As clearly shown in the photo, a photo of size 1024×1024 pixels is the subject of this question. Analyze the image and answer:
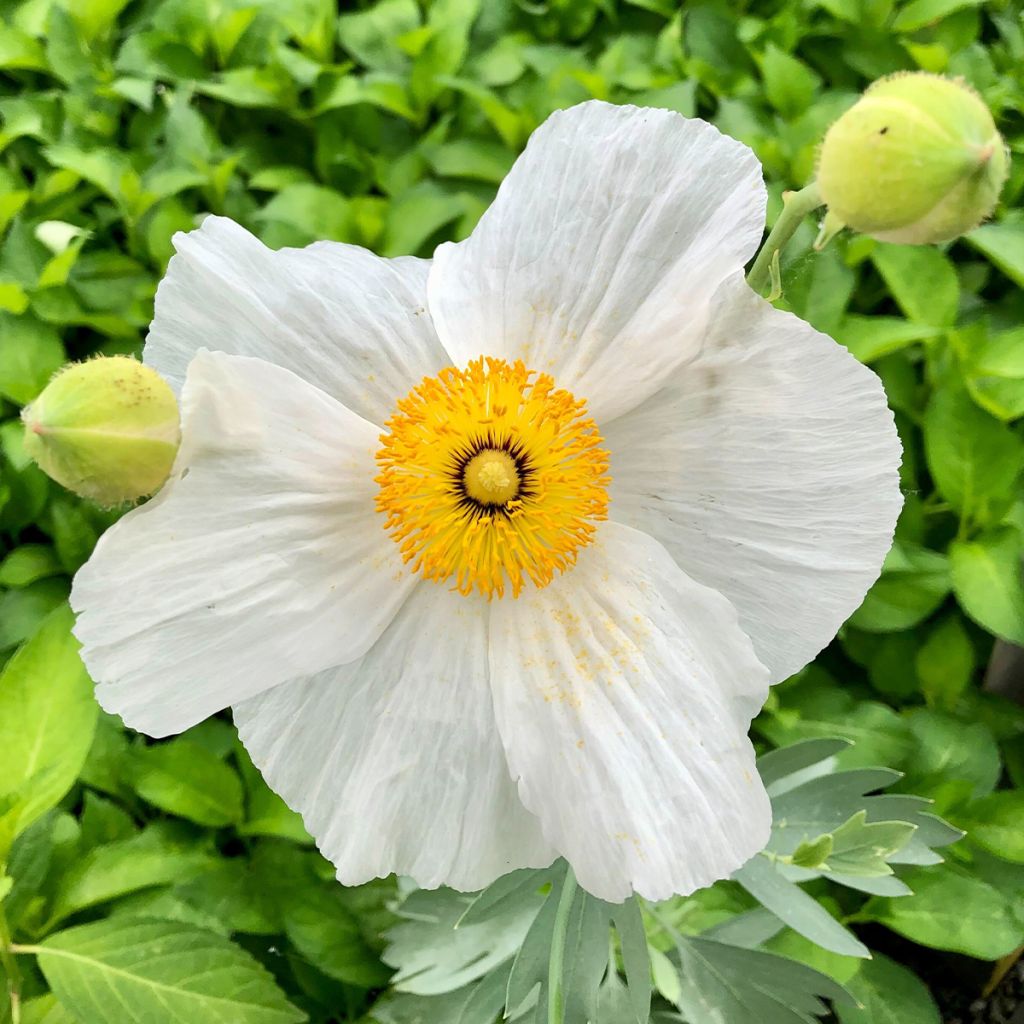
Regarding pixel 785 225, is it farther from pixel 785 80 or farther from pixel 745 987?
pixel 785 80

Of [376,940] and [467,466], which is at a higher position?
[467,466]

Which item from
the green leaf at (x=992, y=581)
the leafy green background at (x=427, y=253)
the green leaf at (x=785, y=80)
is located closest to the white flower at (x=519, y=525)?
the leafy green background at (x=427, y=253)

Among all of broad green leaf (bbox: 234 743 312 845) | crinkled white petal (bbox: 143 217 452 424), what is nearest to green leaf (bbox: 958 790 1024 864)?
broad green leaf (bbox: 234 743 312 845)

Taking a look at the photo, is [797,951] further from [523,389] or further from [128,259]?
[128,259]

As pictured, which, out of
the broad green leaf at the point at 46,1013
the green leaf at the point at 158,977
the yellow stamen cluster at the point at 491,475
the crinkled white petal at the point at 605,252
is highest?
the crinkled white petal at the point at 605,252

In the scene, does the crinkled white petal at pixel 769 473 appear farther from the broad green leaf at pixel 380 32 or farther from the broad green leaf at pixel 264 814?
the broad green leaf at pixel 380 32

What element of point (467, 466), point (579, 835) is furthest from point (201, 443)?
point (579, 835)
